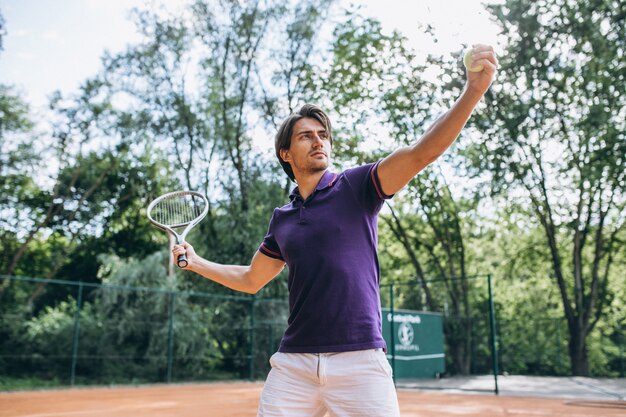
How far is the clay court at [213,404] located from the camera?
24.9 feet

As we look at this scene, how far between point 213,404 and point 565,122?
11086 millimetres

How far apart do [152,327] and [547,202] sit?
1062 centimetres

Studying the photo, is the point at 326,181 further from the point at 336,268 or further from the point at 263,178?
the point at 263,178

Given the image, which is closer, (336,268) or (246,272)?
(336,268)

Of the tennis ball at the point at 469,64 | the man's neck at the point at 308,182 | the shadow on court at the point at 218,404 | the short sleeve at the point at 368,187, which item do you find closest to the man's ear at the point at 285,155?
the man's neck at the point at 308,182

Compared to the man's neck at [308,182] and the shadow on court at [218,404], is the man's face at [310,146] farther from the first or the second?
the shadow on court at [218,404]

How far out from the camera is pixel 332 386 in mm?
1964

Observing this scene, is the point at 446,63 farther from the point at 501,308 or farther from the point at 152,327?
the point at 501,308

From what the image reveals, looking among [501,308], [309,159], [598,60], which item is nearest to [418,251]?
[501,308]

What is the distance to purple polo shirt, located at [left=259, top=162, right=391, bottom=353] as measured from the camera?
1988 mm

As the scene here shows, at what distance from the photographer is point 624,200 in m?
15.1

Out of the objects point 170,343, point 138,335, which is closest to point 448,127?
point 170,343

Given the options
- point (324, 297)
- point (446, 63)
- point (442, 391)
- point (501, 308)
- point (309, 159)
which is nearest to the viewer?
point (324, 297)

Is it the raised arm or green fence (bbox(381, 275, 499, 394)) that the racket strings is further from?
green fence (bbox(381, 275, 499, 394))
